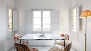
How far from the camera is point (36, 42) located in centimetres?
591

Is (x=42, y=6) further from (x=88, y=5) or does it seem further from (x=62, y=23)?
(x=88, y=5)

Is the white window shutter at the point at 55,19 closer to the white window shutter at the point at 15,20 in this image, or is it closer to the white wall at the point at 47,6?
the white wall at the point at 47,6

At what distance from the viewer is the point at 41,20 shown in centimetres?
591

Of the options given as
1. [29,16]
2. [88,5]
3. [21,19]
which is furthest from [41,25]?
[88,5]

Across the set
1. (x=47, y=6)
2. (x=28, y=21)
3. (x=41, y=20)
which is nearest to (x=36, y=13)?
(x=41, y=20)

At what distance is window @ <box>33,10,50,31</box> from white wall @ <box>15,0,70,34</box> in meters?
0.35

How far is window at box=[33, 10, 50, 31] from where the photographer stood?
5918mm

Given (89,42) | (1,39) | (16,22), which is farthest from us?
(16,22)

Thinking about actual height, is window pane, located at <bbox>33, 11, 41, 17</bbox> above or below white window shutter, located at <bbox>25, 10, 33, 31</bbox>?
above

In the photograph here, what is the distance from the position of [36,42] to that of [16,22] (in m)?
1.63

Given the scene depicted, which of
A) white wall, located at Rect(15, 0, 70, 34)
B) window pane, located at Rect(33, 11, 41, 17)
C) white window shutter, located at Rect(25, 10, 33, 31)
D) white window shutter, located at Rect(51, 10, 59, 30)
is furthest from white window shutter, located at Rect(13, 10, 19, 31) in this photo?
white window shutter, located at Rect(51, 10, 59, 30)

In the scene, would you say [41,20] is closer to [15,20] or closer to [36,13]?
[36,13]

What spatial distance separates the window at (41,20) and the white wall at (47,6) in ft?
1.15

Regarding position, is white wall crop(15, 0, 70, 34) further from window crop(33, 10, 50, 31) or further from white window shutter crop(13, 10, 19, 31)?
window crop(33, 10, 50, 31)
